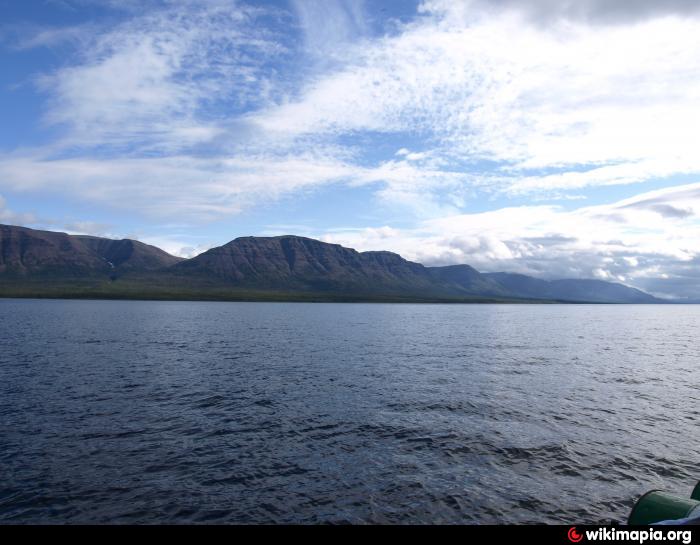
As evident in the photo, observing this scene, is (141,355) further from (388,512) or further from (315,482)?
(388,512)

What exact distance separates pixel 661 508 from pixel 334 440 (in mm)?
21792

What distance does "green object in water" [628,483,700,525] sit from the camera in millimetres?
14984

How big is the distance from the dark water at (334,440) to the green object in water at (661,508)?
7.07m

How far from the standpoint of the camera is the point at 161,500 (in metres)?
23.3

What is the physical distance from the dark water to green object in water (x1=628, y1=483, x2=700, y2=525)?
7067mm

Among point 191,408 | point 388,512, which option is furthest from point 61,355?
point 388,512

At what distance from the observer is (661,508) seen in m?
15.4

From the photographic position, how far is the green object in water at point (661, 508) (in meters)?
15.0
